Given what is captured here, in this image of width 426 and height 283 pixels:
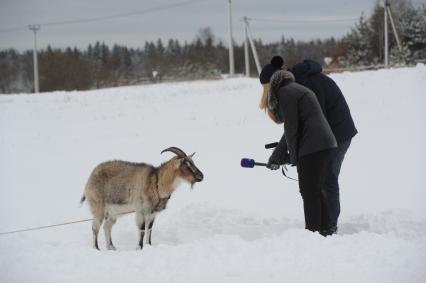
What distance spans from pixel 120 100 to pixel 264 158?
1464 cm

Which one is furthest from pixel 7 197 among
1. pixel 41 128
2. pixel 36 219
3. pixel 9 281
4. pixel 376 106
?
pixel 376 106

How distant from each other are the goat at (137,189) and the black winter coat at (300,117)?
158cm

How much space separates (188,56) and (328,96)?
83193 millimetres

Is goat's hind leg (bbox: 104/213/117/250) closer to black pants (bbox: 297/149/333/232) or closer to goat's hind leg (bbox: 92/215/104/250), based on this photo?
goat's hind leg (bbox: 92/215/104/250)

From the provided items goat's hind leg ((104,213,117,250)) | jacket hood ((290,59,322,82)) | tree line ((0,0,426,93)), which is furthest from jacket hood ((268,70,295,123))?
tree line ((0,0,426,93))

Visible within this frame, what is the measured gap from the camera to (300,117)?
21.1 ft

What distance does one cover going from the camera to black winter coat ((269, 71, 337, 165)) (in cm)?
636

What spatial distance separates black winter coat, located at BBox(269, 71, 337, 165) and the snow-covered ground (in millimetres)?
1084

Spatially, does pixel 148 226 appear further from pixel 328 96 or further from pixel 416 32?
pixel 416 32

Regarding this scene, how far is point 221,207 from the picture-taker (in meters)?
9.11

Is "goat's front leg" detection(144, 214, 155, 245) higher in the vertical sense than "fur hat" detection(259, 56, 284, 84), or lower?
lower

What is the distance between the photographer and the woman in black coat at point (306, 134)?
6.36 meters

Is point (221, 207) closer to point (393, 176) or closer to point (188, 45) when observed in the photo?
point (393, 176)

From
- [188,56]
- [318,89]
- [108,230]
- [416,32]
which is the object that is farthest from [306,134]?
[188,56]
